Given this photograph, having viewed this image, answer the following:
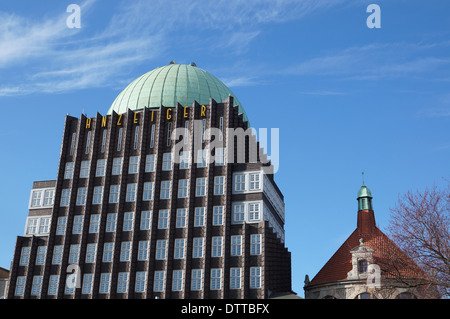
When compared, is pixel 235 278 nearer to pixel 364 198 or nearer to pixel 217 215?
pixel 217 215

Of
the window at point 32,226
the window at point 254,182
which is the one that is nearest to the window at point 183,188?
the window at point 254,182

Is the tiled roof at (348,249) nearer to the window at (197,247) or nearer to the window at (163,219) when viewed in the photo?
the window at (197,247)

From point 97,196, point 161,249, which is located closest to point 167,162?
point 97,196

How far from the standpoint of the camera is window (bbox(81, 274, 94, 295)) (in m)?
67.5

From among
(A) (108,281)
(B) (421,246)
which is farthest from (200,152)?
(B) (421,246)

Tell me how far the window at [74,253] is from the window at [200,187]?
16949 mm

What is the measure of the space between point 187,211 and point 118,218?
9.17m

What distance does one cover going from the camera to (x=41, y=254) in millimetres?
71562

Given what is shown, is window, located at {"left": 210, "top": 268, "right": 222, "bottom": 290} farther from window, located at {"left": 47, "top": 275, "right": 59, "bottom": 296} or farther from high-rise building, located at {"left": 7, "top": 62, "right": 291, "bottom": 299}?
window, located at {"left": 47, "top": 275, "right": 59, "bottom": 296}

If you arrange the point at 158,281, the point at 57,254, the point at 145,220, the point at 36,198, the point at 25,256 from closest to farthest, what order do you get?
1. the point at 158,281
2. the point at 145,220
3. the point at 57,254
4. the point at 25,256
5. the point at 36,198

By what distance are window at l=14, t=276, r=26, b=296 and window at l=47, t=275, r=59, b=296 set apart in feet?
12.1

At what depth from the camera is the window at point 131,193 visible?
71.3 m

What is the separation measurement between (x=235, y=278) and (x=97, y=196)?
22362 mm
